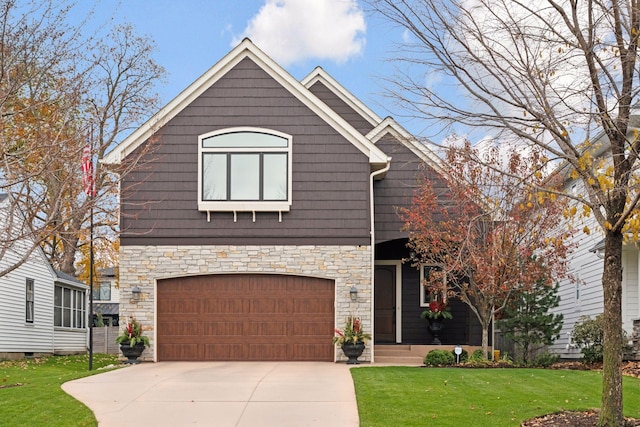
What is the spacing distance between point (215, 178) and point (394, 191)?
4.88 m

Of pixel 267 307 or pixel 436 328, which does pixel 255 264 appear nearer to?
pixel 267 307

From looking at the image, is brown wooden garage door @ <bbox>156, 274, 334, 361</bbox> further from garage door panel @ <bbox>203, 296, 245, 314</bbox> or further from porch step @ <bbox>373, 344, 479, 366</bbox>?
porch step @ <bbox>373, 344, 479, 366</bbox>

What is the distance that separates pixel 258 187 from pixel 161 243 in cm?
268

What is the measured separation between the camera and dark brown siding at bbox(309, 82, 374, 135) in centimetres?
2384

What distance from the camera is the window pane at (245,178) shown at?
19078mm

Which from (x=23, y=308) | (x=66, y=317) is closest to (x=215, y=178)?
(x=23, y=308)

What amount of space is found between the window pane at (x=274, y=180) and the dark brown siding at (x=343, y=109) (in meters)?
5.14

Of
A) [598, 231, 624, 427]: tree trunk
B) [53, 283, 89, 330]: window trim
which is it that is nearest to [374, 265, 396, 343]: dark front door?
[53, 283, 89, 330]: window trim

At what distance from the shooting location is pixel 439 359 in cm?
1842

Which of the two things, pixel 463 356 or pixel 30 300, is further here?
pixel 30 300

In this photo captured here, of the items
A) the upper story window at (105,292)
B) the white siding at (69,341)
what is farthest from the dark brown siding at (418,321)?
the upper story window at (105,292)

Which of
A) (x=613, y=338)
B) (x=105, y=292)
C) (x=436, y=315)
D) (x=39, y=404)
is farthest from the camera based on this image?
(x=105, y=292)

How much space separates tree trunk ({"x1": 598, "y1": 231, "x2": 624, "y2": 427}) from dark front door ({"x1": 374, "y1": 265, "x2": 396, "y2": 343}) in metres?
13.3

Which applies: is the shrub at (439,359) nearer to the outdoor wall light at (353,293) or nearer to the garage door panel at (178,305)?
the outdoor wall light at (353,293)
